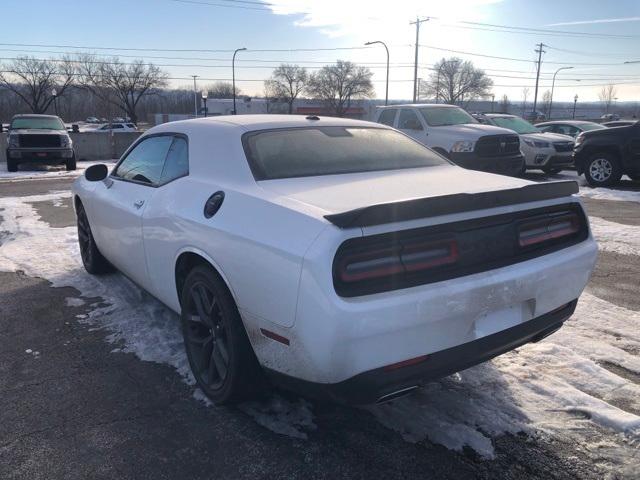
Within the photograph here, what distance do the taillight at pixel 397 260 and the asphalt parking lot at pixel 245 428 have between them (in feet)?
3.08

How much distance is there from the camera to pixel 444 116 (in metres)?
12.1

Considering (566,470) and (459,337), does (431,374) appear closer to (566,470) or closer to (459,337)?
(459,337)

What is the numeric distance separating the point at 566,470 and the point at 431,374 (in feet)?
2.56

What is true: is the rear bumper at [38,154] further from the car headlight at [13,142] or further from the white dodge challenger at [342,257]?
the white dodge challenger at [342,257]

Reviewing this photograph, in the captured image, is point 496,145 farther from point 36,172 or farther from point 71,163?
point 36,172

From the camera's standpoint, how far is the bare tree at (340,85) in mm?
87688

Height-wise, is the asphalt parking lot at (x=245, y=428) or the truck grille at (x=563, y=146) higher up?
the truck grille at (x=563, y=146)

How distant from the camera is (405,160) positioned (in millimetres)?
3637

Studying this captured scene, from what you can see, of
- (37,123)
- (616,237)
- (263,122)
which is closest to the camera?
(263,122)

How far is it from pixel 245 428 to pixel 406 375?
1.01m

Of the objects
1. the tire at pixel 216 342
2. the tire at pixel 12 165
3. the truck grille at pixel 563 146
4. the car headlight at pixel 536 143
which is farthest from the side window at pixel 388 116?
the tire at pixel 12 165

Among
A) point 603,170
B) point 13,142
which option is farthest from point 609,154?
point 13,142

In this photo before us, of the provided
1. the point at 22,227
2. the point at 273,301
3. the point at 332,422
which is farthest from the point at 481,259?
the point at 22,227

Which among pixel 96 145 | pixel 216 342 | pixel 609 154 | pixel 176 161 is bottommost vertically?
pixel 96 145
